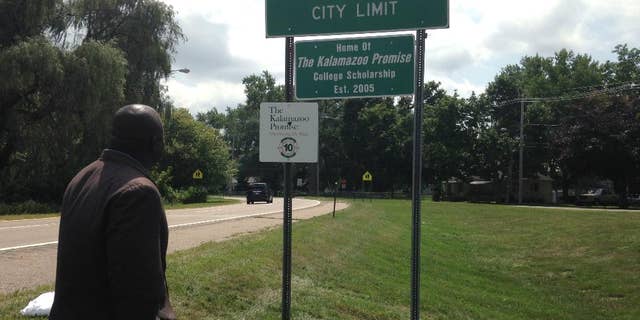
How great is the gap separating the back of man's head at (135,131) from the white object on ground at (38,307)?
13.4 ft

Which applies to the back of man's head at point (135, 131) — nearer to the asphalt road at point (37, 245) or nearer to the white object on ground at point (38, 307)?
the white object on ground at point (38, 307)

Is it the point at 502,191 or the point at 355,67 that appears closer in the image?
the point at 355,67

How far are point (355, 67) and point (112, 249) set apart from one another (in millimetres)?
4156

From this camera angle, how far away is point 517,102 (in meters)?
70.7

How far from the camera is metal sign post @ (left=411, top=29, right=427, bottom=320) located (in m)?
5.71

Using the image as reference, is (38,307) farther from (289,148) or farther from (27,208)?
(27,208)

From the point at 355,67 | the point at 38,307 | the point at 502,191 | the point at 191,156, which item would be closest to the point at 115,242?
the point at 355,67

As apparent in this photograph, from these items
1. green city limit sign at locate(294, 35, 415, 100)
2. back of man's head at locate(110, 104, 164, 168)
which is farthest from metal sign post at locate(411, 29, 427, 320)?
back of man's head at locate(110, 104, 164, 168)

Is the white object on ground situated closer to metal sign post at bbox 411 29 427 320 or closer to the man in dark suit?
metal sign post at bbox 411 29 427 320

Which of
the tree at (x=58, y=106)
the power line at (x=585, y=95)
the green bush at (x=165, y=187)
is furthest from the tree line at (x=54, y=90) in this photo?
the power line at (x=585, y=95)

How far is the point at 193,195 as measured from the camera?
4938cm

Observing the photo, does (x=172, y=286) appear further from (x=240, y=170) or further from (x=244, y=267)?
(x=240, y=170)

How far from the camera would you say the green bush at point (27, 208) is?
2620cm

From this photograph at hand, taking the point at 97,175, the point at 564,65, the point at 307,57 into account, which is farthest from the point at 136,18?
the point at 564,65
